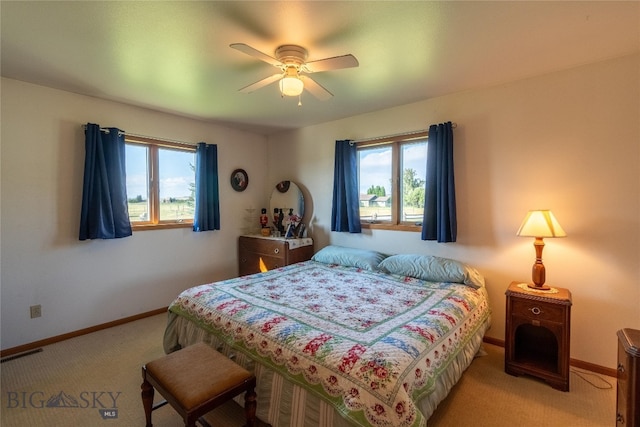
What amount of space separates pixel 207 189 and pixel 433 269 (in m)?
2.95

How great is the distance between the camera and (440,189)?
2957 millimetres

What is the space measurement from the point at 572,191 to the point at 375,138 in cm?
194

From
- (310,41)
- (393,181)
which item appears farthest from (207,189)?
(310,41)

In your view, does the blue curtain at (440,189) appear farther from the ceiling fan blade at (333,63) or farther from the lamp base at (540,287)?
the ceiling fan blade at (333,63)

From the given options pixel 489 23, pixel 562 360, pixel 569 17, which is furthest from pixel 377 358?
pixel 569 17

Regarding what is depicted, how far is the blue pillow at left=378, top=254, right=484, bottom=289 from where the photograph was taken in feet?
8.56

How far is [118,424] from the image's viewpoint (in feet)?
5.94

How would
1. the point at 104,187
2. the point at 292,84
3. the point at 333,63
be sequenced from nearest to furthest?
the point at 333,63 < the point at 292,84 < the point at 104,187

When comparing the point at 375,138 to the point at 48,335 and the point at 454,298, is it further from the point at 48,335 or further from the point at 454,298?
the point at 48,335

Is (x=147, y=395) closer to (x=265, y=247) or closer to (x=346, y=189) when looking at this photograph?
(x=265, y=247)

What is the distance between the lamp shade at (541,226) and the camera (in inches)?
87.2

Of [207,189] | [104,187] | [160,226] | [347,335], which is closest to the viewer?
[347,335]

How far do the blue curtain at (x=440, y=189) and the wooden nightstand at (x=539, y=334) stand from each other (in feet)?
2.53

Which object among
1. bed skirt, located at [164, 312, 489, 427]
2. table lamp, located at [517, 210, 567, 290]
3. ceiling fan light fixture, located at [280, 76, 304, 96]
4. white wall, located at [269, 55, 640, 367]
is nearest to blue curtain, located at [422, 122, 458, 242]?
white wall, located at [269, 55, 640, 367]
